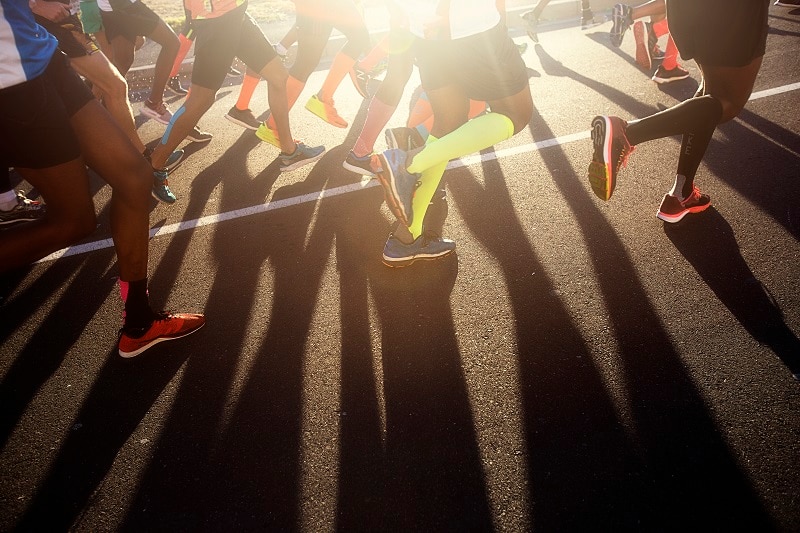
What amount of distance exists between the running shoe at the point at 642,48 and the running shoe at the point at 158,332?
205 inches

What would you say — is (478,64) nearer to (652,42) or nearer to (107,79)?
(107,79)

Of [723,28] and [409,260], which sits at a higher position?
[723,28]

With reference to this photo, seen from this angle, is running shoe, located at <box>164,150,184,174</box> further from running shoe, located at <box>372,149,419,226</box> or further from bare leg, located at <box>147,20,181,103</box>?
running shoe, located at <box>372,149,419,226</box>

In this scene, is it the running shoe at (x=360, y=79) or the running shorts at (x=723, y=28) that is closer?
the running shorts at (x=723, y=28)

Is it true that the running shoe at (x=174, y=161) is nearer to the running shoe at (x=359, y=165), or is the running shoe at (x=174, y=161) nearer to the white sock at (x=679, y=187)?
the running shoe at (x=359, y=165)

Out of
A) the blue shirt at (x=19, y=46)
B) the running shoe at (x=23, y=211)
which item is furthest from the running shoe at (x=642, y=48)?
the running shoe at (x=23, y=211)

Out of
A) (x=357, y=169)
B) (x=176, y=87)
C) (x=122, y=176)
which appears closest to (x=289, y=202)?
(x=357, y=169)

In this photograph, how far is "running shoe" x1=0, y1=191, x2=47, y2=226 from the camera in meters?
3.68

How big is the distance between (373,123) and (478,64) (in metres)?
1.37

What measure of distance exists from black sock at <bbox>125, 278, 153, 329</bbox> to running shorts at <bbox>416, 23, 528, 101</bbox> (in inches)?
68.5

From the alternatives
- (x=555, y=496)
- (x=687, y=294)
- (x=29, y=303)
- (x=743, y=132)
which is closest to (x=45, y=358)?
(x=29, y=303)

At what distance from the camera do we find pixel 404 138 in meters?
2.77

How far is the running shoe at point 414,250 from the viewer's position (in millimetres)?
2932

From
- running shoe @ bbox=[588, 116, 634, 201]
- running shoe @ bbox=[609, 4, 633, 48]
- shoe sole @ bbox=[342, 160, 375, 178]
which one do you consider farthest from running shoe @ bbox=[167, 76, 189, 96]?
running shoe @ bbox=[588, 116, 634, 201]
